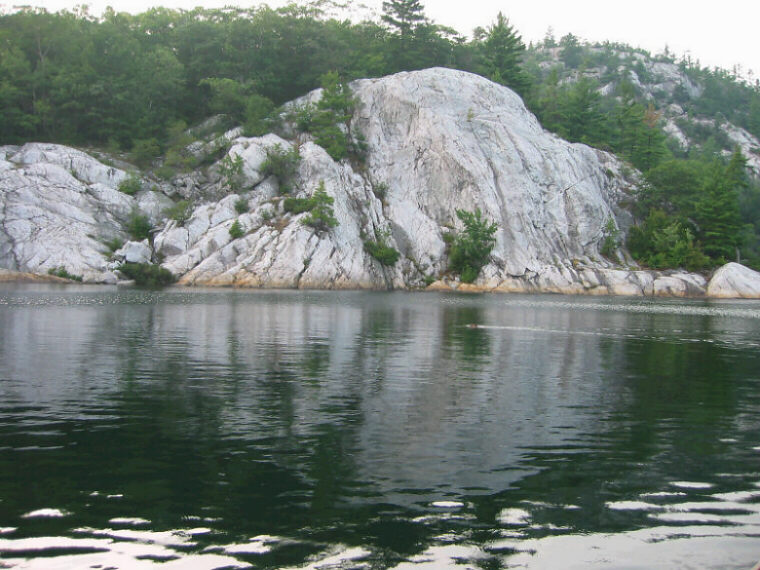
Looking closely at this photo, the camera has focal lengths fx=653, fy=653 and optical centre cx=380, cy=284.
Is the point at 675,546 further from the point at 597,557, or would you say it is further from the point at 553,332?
the point at 553,332

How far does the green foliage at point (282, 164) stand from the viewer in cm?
8969

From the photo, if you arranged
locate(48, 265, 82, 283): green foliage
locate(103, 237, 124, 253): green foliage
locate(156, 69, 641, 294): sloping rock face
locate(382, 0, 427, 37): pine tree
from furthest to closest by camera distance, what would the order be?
locate(382, 0, 427, 37): pine tree < locate(156, 69, 641, 294): sloping rock face < locate(103, 237, 124, 253): green foliage < locate(48, 265, 82, 283): green foliage

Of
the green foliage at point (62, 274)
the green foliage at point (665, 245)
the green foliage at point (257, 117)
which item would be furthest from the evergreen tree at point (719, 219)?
the green foliage at point (62, 274)

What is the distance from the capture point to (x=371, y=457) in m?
11.9

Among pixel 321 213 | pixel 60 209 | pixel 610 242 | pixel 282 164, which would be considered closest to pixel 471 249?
pixel 321 213

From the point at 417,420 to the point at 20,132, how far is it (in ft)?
316

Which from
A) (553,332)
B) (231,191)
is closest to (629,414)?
(553,332)

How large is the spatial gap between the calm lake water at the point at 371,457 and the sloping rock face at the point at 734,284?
66.4 m

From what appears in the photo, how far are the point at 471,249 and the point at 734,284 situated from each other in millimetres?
34801

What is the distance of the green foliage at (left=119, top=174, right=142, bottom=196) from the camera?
86.4 metres

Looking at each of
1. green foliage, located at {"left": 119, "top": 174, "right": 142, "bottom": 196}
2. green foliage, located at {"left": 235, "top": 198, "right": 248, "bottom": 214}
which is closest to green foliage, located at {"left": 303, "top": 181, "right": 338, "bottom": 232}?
green foliage, located at {"left": 235, "top": 198, "right": 248, "bottom": 214}

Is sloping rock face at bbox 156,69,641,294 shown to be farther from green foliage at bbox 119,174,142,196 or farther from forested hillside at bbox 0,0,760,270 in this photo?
green foliage at bbox 119,174,142,196

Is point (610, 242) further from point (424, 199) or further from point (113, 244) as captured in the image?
point (113, 244)

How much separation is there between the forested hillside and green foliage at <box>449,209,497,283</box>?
2056cm
